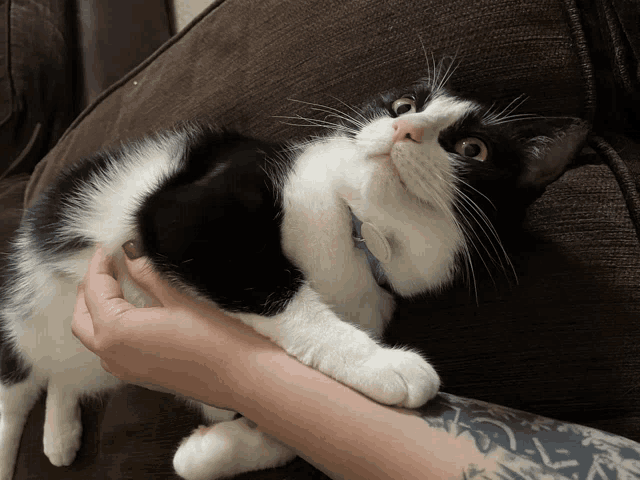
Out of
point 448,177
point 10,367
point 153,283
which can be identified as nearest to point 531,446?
point 448,177

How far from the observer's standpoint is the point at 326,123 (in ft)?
2.96

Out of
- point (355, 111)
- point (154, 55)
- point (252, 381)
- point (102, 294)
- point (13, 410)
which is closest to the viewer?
point (252, 381)

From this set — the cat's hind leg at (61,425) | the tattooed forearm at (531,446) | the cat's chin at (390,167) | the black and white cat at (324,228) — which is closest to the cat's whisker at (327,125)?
the black and white cat at (324,228)

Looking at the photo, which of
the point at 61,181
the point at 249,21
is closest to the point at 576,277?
the point at 249,21

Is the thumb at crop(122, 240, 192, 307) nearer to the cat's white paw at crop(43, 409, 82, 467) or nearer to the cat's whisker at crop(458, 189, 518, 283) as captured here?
the cat's white paw at crop(43, 409, 82, 467)

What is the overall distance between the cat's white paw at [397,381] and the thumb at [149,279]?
34cm

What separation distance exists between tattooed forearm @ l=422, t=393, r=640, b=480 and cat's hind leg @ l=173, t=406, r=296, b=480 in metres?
0.30

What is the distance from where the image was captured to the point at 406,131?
672 millimetres

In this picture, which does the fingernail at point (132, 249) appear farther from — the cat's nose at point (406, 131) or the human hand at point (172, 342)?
the cat's nose at point (406, 131)

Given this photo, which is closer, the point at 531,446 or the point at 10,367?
the point at 531,446

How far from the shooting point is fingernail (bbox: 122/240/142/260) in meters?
0.79

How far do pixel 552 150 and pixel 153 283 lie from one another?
0.73 metres

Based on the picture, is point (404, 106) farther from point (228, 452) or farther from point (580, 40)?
point (228, 452)

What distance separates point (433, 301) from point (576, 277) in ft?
0.84
